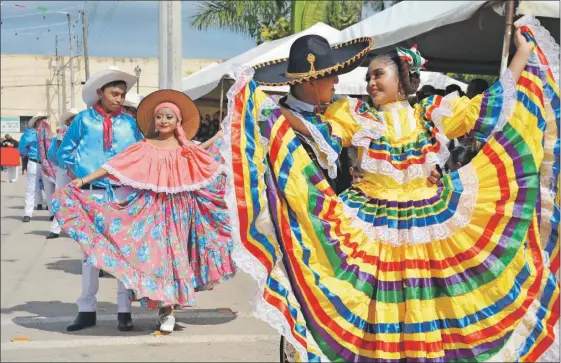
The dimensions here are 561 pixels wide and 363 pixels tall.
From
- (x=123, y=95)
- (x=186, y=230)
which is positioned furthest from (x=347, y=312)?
(x=123, y=95)

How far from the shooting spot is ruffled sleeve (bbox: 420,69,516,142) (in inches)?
171

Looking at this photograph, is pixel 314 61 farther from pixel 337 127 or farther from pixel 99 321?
pixel 99 321

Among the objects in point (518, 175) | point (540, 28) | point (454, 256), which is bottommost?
point (454, 256)

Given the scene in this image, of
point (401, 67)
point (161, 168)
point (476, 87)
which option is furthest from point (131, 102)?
point (401, 67)

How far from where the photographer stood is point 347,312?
13.4 ft

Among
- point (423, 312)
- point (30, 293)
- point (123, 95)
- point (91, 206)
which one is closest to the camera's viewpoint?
point (423, 312)

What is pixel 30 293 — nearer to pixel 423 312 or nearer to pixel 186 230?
pixel 186 230

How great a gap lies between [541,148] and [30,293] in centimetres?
485

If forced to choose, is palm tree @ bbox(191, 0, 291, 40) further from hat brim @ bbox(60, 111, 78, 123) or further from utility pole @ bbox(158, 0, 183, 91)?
utility pole @ bbox(158, 0, 183, 91)

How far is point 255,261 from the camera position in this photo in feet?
13.4

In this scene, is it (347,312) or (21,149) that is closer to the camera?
(347,312)

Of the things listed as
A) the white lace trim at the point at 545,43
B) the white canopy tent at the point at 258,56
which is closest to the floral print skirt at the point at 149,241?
the white lace trim at the point at 545,43

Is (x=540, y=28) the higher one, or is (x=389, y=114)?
(x=540, y=28)

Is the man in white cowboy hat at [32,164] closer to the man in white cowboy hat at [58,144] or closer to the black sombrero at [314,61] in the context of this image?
the man in white cowboy hat at [58,144]
